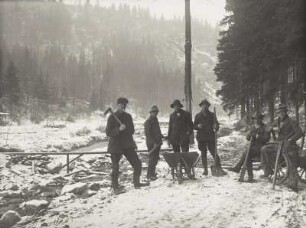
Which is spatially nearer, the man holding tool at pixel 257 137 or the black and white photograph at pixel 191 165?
the black and white photograph at pixel 191 165

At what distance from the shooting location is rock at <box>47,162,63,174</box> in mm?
14320

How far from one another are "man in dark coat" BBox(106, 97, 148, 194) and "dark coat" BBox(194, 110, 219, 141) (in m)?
1.99

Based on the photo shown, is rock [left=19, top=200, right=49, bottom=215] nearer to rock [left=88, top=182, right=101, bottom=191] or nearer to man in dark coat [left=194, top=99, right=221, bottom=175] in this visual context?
rock [left=88, top=182, right=101, bottom=191]

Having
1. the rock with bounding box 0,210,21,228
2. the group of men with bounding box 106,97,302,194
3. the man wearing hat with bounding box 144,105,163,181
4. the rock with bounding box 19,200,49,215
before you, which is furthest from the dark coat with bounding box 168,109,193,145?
the rock with bounding box 0,210,21,228

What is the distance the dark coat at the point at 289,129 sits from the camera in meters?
8.47

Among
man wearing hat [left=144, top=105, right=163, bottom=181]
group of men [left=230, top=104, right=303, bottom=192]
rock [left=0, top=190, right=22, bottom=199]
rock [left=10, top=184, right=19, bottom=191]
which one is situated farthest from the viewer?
rock [left=10, top=184, right=19, bottom=191]

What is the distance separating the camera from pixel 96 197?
8586 mm

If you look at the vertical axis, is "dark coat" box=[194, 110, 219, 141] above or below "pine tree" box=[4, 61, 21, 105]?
below

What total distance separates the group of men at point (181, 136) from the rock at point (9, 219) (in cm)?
212

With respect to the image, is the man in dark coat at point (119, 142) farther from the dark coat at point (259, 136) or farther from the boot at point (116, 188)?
the dark coat at point (259, 136)

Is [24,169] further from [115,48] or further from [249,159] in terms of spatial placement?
[115,48]

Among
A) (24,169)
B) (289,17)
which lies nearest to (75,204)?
(24,169)

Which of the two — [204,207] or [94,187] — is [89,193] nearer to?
[94,187]

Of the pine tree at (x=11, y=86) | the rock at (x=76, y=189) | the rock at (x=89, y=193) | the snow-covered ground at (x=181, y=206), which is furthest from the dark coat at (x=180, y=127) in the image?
the pine tree at (x=11, y=86)
